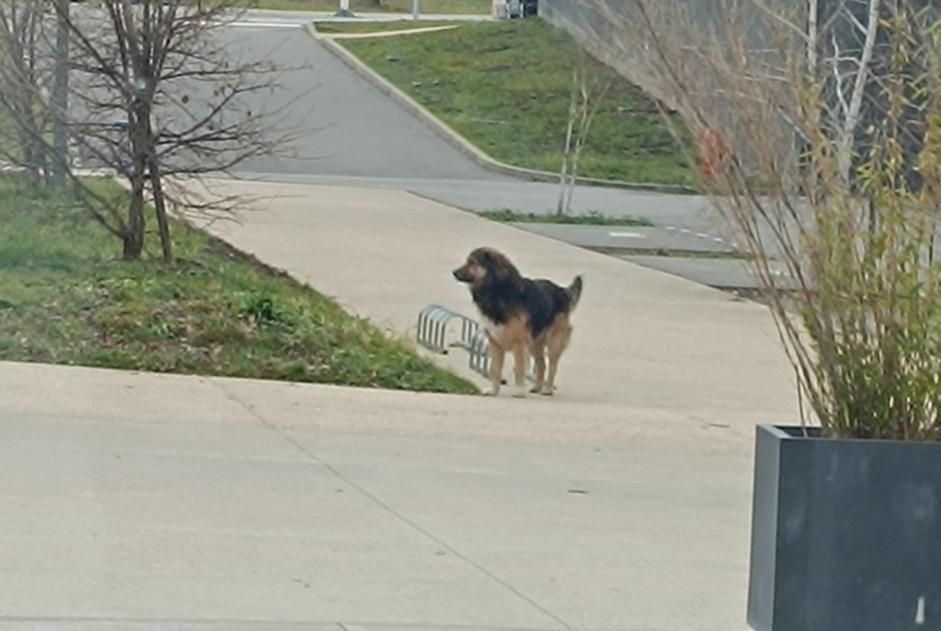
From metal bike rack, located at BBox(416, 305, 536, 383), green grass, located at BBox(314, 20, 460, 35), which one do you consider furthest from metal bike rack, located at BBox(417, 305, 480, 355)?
green grass, located at BBox(314, 20, 460, 35)

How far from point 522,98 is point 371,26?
14.4m

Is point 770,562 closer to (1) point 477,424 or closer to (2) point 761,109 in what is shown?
(2) point 761,109

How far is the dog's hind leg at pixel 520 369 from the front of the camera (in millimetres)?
12812

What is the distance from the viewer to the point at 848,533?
588 cm

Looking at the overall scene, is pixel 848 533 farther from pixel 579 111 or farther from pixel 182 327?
pixel 579 111

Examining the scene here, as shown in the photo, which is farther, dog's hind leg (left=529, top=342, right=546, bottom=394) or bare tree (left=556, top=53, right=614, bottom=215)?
bare tree (left=556, top=53, right=614, bottom=215)

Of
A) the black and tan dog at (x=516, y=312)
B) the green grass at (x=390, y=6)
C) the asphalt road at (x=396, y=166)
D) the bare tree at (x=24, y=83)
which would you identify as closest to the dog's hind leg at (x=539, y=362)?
the black and tan dog at (x=516, y=312)

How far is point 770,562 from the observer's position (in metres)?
5.94

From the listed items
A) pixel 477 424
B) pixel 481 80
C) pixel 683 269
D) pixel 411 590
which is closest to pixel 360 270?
pixel 683 269

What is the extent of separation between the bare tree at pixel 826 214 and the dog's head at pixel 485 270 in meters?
6.25

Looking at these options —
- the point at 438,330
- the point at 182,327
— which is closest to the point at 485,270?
the point at 182,327

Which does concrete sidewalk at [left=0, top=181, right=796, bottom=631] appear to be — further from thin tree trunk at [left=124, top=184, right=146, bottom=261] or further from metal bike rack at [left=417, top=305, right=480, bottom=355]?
thin tree trunk at [left=124, top=184, right=146, bottom=261]

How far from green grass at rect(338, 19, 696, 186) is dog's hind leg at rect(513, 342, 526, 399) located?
20.5 m

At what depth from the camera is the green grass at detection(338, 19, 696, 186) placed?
120 feet
